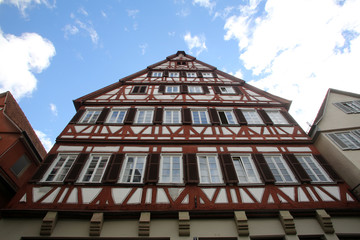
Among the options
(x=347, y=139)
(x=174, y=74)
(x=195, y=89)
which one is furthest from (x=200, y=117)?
(x=347, y=139)

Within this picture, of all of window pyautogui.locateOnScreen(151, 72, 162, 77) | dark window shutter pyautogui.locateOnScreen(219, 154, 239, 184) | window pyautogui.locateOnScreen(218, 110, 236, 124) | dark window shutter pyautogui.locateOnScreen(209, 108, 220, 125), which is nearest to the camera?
dark window shutter pyautogui.locateOnScreen(219, 154, 239, 184)

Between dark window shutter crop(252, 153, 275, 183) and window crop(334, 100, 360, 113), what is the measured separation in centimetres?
563

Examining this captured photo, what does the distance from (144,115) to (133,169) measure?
12.8 ft

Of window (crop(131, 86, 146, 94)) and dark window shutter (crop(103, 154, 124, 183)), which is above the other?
window (crop(131, 86, 146, 94))

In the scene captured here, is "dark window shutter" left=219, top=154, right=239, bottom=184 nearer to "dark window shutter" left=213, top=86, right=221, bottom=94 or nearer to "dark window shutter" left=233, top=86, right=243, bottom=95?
"dark window shutter" left=213, top=86, right=221, bottom=94

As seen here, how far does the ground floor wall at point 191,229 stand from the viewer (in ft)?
21.1

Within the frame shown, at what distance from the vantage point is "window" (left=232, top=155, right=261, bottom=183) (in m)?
8.20

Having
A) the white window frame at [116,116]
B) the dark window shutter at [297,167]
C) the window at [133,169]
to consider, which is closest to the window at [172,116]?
the white window frame at [116,116]

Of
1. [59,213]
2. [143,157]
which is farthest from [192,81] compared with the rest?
[59,213]

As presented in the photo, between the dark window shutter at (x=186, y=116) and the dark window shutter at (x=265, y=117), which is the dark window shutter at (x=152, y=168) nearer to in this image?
the dark window shutter at (x=186, y=116)

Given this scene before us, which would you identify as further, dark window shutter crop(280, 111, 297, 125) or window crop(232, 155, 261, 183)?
dark window shutter crop(280, 111, 297, 125)

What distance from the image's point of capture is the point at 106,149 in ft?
30.8

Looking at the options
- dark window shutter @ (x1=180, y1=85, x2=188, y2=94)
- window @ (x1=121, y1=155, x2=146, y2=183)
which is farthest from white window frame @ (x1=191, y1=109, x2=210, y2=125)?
window @ (x1=121, y1=155, x2=146, y2=183)

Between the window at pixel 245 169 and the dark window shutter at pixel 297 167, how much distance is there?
5.29ft
